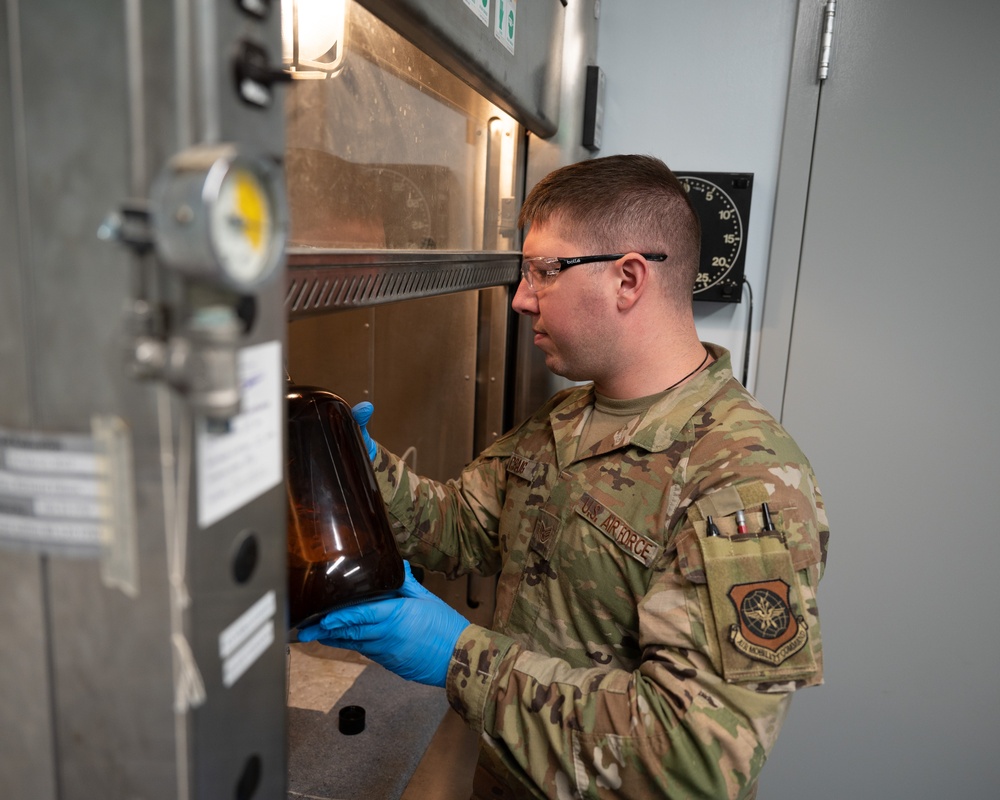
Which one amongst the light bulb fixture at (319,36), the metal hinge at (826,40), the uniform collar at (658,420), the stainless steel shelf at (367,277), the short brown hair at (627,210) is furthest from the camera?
the metal hinge at (826,40)

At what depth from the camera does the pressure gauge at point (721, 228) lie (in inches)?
68.3

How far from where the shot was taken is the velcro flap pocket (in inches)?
35.3

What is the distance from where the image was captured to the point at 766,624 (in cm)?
91

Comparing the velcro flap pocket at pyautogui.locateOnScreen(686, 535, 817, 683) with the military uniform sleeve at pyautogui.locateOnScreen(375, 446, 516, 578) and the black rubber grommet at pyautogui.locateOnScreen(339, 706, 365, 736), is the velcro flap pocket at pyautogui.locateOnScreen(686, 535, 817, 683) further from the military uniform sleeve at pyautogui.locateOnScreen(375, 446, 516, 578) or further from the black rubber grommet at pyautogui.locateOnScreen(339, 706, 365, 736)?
the black rubber grommet at pyautogui.locateOnScreen(339, 706, 365, 736)

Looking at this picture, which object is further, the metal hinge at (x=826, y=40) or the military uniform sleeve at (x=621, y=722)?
the metal hinge at (x=826, y=40)

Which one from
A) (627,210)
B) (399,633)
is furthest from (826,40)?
(399,633)

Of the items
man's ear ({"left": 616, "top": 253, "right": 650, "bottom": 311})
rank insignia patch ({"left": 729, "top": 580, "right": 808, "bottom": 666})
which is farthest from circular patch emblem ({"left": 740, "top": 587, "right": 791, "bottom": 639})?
man's ear ({"left": 616, "top": 253, "right": 650, "bottom": 311})

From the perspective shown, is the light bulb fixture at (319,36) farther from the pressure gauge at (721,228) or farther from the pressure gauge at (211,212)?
the pressure gauge at (721,228)

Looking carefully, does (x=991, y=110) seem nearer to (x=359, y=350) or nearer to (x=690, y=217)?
(x=690, y=217)

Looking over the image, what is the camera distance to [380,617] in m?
1.01

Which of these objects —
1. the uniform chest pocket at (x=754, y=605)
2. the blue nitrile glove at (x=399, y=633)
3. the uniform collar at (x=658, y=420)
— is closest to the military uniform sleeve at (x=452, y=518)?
the uniform collar at (x=658, y=420)

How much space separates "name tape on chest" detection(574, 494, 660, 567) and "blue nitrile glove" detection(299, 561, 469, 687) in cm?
27

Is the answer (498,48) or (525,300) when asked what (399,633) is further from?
(498,48)

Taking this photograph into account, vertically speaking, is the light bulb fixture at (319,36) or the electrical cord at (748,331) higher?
the light bulb fixture at (319,36)
